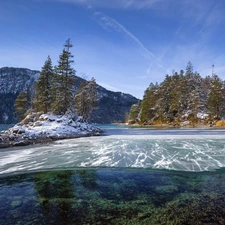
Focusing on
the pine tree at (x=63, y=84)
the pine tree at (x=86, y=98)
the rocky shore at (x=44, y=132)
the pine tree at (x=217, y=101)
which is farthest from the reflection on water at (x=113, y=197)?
the pine tree at (x=217, y=101)

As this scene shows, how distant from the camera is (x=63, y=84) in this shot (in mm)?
Result: 34219

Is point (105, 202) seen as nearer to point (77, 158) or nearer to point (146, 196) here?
point (146, 196)

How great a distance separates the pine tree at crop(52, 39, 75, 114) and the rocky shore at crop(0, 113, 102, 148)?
2.88m

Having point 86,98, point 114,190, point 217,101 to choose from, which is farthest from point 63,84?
point 217,101

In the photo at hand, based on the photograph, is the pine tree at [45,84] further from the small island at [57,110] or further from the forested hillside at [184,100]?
the forested hillside at [184,100]

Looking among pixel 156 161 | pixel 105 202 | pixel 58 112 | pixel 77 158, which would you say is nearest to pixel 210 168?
pixel 156 161

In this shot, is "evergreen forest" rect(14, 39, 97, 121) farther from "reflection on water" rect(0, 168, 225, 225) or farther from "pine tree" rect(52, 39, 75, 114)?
"reflection on water" rect(0, 168, 225, 225)

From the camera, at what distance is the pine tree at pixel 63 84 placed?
33812mm

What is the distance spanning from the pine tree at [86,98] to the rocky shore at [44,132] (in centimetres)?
842

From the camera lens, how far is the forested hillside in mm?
57250

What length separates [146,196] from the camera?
5.86 meters

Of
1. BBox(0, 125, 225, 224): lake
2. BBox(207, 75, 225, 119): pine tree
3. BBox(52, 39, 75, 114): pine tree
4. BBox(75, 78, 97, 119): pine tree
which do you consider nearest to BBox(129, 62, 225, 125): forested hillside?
BBox(207, 75, 225, 119): pine tree

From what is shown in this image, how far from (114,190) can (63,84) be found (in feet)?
100

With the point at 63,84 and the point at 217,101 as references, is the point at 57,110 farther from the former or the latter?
the point at 217,101
